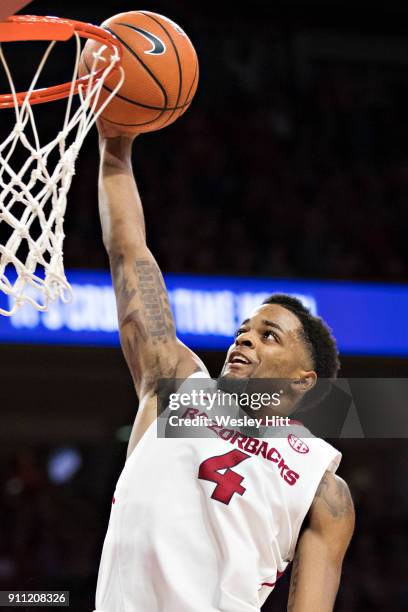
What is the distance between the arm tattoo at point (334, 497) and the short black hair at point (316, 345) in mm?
367

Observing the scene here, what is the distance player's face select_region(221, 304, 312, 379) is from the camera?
2803 mm

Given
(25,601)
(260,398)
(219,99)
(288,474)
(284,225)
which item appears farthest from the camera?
(219,99)

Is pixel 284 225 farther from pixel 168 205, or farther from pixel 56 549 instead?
pixel 56 549

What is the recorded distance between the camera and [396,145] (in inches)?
359

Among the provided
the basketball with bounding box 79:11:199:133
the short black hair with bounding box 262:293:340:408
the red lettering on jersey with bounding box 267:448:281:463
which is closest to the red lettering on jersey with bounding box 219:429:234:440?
the red lettering on jersey with bounding box 267:448:281:463

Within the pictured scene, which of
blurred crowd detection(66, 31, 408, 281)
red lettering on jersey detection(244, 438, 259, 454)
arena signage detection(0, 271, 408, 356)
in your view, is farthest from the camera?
blurred crowd detection(66, 31, 408, 281)

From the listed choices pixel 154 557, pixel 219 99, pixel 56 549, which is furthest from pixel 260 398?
pixel 219 99

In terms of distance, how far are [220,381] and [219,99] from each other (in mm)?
7024

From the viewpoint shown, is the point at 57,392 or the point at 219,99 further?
the point at 219,99

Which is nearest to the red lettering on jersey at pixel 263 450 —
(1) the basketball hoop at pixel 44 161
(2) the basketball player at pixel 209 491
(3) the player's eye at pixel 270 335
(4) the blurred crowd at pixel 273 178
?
(2) the basketball player at pixel 209 491

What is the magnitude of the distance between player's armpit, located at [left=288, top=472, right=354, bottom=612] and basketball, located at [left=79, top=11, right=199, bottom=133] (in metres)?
1.21

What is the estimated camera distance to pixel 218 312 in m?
6.54

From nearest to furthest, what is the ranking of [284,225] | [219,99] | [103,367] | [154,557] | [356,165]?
[154,557]
[103,367]
[284,225]
[356,165]
[219,99]

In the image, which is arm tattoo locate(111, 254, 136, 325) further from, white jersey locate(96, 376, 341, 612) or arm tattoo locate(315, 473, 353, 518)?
arm tattoo locate(315, 473, 353, 518)
